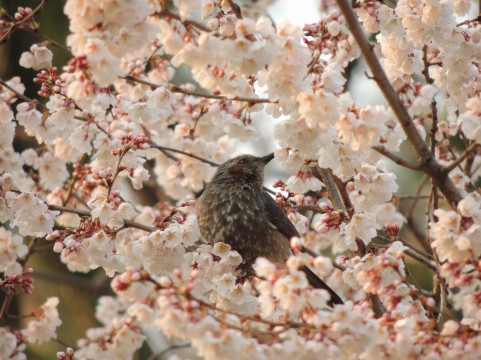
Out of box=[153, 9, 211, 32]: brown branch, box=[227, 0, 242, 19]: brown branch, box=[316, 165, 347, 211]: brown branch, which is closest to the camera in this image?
box=[153, 9, 211, 32]: brown branch

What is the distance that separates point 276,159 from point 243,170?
44.4 inches

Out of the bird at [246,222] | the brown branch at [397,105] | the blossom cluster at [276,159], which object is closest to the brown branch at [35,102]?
the blossom cluster at [276,159]

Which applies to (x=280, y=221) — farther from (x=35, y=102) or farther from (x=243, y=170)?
(x=35, y=102)

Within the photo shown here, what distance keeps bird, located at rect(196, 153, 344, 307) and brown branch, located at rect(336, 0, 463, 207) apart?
4.49 feet

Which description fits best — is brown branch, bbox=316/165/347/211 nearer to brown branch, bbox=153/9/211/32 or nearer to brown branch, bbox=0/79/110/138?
brown branch, bbox=0/79/110/138

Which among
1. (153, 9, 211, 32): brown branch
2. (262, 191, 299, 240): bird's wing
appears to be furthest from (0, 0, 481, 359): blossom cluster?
(262, 191, 299, 240): bird's wing

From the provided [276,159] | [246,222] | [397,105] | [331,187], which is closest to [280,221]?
[246,222]

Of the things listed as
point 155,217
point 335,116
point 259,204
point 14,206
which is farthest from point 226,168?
point 335,116

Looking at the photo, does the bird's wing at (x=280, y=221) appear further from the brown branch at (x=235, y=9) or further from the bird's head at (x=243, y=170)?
the brown branch at (x=235, y=9)

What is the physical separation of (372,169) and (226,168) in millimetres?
1667

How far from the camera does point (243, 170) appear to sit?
190 inches

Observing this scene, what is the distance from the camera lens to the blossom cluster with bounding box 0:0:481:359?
8.00 feet

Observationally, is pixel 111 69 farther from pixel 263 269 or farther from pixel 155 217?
pixel 155 217

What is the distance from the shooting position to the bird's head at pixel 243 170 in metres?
4.80
